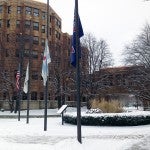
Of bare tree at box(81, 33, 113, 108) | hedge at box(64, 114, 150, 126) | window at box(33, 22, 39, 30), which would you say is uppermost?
window at box(33, 22, 39, 30)

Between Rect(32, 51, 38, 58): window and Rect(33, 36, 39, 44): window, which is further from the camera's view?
Rect(33, 36, 39, 44): window

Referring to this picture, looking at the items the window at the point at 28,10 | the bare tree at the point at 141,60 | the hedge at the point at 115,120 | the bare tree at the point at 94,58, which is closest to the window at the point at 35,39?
the window at the point at 28,10

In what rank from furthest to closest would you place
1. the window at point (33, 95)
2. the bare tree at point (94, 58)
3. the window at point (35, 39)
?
the window at point (35, 39)
the window at point (33, 95)
the bare tree at point (94, 58)

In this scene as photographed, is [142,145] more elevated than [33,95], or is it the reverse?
[33,95]

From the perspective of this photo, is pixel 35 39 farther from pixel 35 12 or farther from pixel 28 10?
pixel 28 10

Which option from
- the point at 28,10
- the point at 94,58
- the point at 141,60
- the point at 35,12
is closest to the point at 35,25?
the point at 35,12

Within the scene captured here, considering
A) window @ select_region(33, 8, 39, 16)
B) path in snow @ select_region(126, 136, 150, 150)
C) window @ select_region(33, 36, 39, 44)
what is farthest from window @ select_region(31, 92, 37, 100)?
path in snow @ select_region(126, 136, 150, 150)

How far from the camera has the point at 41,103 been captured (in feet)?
225

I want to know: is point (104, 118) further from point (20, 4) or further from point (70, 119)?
point (20, 4)

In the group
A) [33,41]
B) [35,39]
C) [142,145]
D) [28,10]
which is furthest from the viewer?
[35,39]

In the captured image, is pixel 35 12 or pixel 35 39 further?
pixel 35 12

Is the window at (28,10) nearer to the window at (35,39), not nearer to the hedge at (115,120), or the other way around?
the window at (35,39)

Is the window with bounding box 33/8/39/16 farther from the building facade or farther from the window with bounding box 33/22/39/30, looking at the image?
the window with bounding box 33/22/39/30

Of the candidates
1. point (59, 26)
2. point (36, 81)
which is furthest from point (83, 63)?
point (59, 26)
